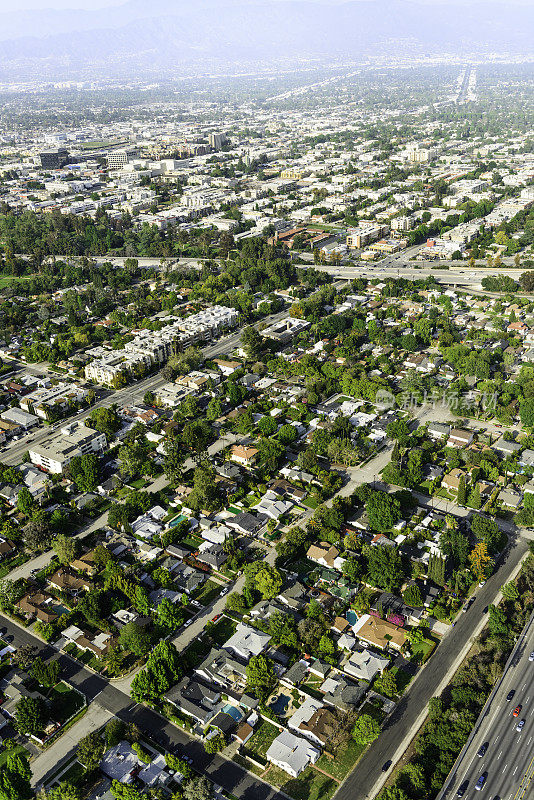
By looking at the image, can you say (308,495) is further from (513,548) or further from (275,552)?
(513,548)

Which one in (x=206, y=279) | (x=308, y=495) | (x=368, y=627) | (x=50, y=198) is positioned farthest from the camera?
(x=50, y=198)

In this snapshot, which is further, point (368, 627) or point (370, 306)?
point (370, 306)

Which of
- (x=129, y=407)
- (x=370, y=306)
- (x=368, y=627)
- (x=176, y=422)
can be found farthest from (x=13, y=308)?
(x=368, y=627)

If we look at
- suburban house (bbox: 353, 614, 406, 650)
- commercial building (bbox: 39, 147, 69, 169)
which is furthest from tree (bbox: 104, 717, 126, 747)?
commercial building (bbox: 39, 147, 69, 169)

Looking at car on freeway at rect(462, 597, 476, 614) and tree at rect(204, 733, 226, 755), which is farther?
car on freeway at rect(462, 597, 476, 614)

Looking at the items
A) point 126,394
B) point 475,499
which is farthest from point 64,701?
point 126,394

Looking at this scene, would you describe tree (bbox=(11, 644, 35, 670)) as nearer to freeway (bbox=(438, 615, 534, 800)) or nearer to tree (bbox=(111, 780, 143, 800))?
tree (bbox=(111, 780, 143, 800))
